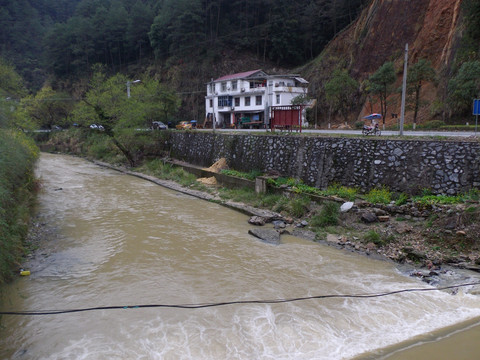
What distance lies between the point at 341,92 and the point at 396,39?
751 centimetres

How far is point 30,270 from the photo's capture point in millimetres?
10562

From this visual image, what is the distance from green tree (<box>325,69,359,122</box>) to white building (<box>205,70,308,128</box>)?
6.98 meters

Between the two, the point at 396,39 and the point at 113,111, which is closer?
the point at 113,111

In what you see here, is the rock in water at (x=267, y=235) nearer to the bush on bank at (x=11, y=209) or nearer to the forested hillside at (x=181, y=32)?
the bush on bank at (x=11, y=209)

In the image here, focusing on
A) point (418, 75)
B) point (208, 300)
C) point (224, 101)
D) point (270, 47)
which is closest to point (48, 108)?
point (224, 101)

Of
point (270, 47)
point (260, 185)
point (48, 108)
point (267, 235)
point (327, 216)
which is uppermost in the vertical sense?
point (270, 47)

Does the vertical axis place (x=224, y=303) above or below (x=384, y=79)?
below

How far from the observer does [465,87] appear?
75.3 ft

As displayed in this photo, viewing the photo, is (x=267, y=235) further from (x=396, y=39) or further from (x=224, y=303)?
(x=396, y=39)

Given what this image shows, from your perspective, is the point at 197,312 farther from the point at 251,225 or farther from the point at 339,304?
the point at 251,225

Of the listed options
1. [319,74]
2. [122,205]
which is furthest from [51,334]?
[319,74]

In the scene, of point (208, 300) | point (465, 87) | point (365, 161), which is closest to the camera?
point (208, 300)

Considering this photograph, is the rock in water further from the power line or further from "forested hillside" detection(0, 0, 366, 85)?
"forested hillside" detection(0, 0, 366, 85)

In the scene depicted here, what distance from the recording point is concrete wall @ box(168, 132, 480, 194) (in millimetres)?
12930
